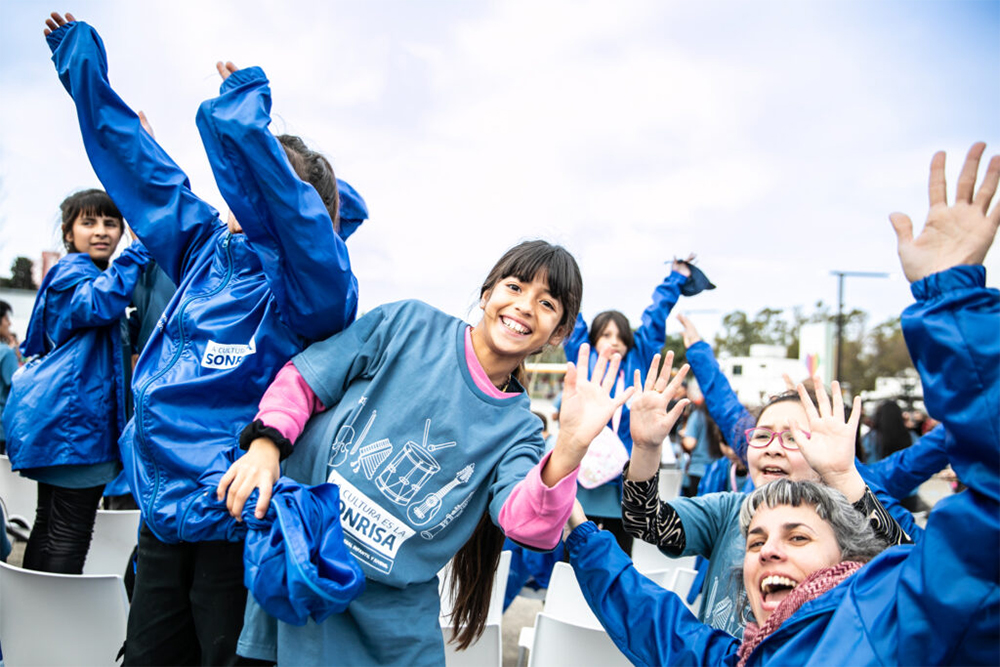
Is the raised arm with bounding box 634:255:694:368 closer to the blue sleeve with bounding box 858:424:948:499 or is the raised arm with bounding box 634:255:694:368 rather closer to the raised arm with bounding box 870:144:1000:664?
the blue sleeve with bounding box 858:424:948:499

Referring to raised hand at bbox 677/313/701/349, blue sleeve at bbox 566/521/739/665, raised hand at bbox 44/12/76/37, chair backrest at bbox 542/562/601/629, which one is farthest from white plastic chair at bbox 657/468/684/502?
raised hand at bbox 44/12/76/37

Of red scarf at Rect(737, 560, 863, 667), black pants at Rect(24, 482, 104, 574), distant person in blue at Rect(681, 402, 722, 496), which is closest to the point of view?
red scarf at Rect(737, 560, 863, 667)

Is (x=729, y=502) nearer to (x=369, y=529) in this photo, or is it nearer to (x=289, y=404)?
(x=369, y=529)

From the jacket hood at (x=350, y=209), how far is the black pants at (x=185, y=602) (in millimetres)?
994

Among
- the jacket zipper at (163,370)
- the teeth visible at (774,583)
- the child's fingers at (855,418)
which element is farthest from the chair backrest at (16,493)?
the child's fingers at (855,418)

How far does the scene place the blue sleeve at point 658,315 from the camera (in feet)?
15.1

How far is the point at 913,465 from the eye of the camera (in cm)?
302

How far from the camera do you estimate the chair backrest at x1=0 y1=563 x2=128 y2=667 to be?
2.19m

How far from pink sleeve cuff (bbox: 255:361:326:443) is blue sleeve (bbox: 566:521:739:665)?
0.75m

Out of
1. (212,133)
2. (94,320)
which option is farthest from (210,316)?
(94,320)

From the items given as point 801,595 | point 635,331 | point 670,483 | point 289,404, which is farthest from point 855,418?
point 670,483

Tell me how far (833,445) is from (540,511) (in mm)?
891

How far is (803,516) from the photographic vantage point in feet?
5.33

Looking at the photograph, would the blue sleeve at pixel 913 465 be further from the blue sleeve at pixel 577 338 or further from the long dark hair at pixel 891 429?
the long dark hair at pixel 891 429
